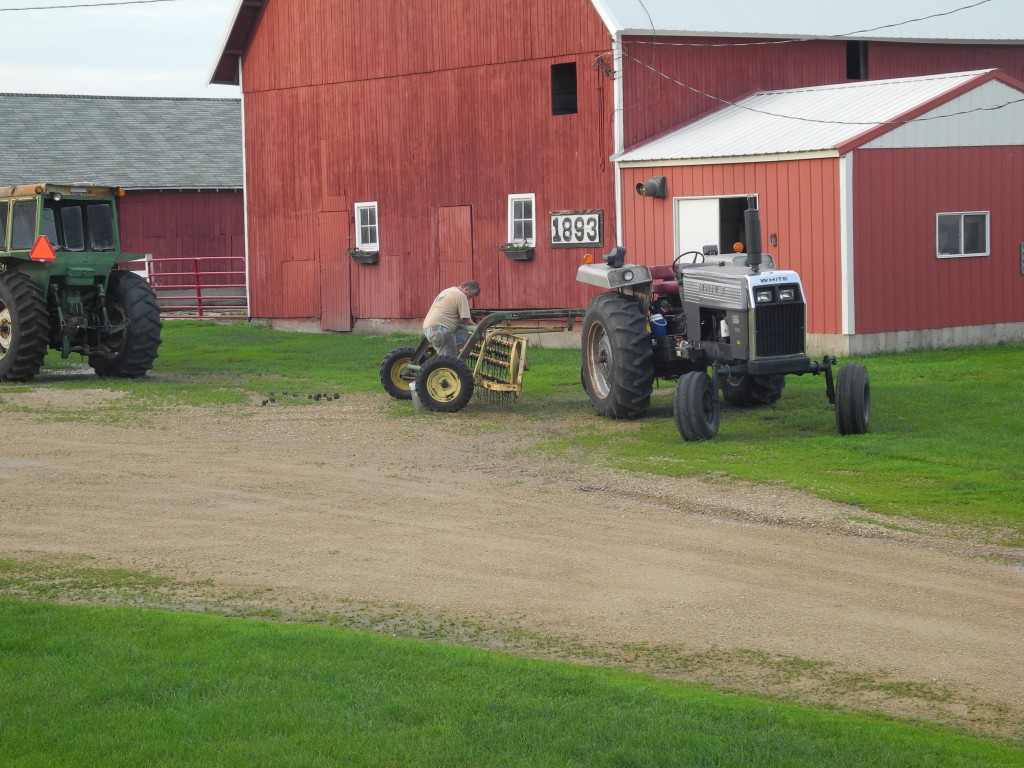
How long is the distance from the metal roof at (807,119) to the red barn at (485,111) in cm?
59

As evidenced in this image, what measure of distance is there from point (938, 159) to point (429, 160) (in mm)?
9502

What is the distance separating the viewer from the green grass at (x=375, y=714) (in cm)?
597

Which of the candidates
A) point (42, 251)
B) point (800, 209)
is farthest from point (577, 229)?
point (42, 251)

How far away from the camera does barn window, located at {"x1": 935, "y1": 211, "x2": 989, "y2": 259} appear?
22625mm

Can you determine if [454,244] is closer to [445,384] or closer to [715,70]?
[715,70]

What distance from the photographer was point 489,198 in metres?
27.1

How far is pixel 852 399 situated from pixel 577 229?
A: 39.2ft

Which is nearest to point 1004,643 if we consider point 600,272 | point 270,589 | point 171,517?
point 270,589

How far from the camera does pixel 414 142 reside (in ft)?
92.2

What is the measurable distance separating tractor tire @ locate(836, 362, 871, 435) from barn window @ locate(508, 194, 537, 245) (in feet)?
41.4

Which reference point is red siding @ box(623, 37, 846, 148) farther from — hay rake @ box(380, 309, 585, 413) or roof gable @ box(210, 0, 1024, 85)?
hay rake @ box(380, 309, 585, 413)

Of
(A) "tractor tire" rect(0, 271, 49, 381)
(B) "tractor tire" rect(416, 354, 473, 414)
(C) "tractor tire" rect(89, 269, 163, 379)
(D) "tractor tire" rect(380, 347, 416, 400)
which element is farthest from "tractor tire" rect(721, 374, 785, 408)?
(A) "tractor tire" rect(0, 271, 49, 381)

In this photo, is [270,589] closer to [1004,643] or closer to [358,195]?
[1004,643]

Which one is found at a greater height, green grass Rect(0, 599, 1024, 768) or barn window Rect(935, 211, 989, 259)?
barn window Rect(935, 211, 989, 259)
